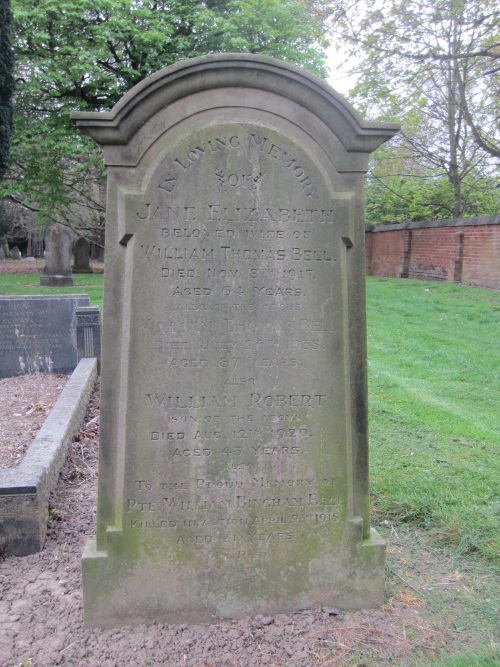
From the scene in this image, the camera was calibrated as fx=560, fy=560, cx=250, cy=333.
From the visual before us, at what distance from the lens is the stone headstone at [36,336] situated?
26.7 ft

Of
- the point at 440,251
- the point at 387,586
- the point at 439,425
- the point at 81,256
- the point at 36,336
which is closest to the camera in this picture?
the point at 387,586

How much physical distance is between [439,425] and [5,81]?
12157mm

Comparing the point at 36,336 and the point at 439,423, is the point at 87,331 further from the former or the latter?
the point at 439,423

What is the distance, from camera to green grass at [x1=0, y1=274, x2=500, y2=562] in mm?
3859

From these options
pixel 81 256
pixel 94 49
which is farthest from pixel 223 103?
pixel 81 256

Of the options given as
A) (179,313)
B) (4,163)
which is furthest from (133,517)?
(4,163)

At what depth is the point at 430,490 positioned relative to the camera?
4133mm

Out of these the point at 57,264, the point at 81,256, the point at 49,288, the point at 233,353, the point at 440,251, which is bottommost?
the point at 49,288

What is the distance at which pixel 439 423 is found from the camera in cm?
571

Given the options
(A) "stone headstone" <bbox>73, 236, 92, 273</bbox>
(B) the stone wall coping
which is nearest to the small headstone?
(B) the stone wall coping

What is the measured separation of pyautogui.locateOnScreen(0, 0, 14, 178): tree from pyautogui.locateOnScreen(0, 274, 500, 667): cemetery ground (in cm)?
959

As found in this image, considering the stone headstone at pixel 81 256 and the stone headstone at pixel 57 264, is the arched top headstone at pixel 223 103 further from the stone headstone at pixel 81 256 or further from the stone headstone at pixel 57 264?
the stone headstone at pixel 81 256

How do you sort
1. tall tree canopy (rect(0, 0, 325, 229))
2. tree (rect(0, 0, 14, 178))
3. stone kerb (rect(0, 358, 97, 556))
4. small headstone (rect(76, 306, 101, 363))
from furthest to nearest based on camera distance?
tall tree canopy (rect(0, 0, 325, 229))
tree (rect(0, 0, 14, 178))
small headstone (rect(76, 306, 101, 363))
stone kerb (rect(0, 358, 97, 556))

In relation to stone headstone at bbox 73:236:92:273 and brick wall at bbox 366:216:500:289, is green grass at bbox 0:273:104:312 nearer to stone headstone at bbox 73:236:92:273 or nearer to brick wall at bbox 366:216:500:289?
stone headstone at bbox 73:236:92:273
